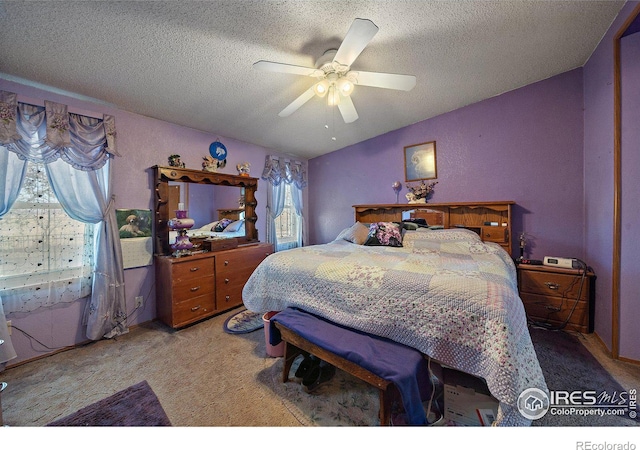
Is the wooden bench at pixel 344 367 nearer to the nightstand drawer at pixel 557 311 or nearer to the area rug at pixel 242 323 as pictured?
the area rug at pixel 242 323

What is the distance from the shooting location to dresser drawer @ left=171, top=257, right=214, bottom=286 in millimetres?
2344

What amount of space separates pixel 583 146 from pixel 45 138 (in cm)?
507

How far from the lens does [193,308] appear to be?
246cm

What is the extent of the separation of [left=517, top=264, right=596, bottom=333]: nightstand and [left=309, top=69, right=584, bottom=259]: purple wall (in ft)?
1.36

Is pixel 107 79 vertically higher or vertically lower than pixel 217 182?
higher

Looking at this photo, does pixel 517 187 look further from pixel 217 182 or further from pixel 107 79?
pixel 107 79

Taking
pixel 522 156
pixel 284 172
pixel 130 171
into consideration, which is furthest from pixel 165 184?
pixel 522 156

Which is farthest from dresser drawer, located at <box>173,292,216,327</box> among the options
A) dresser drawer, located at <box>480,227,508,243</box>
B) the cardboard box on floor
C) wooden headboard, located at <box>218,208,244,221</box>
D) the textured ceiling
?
dresser drawer, located at <box>480,227,508,243</box>

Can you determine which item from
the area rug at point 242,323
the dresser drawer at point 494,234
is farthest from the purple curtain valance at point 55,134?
the dresser drawer at point 494,234

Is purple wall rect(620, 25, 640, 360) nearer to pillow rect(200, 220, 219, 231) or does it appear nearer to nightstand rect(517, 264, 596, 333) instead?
nightstand rect(517, 264, 596, 333)

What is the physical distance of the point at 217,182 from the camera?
298 cm

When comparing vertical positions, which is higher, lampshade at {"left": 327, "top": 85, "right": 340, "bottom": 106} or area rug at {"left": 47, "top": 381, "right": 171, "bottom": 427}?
lampshade at {"left": 327, "top": 85, "right": 340, "bottom": 106}
